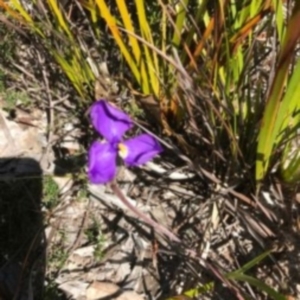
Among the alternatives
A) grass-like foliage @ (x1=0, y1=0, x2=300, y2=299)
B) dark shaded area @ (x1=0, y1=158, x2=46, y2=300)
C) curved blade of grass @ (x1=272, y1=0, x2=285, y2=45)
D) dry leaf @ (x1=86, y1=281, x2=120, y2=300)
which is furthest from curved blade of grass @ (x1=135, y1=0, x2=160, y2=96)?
dry leaf @ (x1=86, y1=281, x2=120, y2=300)

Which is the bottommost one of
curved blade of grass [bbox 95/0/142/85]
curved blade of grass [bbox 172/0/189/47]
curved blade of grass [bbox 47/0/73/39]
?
curved blade of grass [bbox 172/0/189/47]

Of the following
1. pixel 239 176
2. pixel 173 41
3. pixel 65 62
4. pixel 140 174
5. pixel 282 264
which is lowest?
pixel 282 264

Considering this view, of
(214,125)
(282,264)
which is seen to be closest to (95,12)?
(214,125)

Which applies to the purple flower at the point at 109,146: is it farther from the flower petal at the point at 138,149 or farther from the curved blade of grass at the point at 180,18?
the curved blade of grass at the point at 180,18

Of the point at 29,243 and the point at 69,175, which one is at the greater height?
the point at 69,175

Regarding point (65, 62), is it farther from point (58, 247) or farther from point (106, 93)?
point (58, 247)

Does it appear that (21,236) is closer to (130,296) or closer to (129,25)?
(130,296)

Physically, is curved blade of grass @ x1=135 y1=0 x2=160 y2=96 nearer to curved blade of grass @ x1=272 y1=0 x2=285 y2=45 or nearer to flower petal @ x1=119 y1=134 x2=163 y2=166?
flower petal @ x1=119 y1=134 x2=163 y2=166
